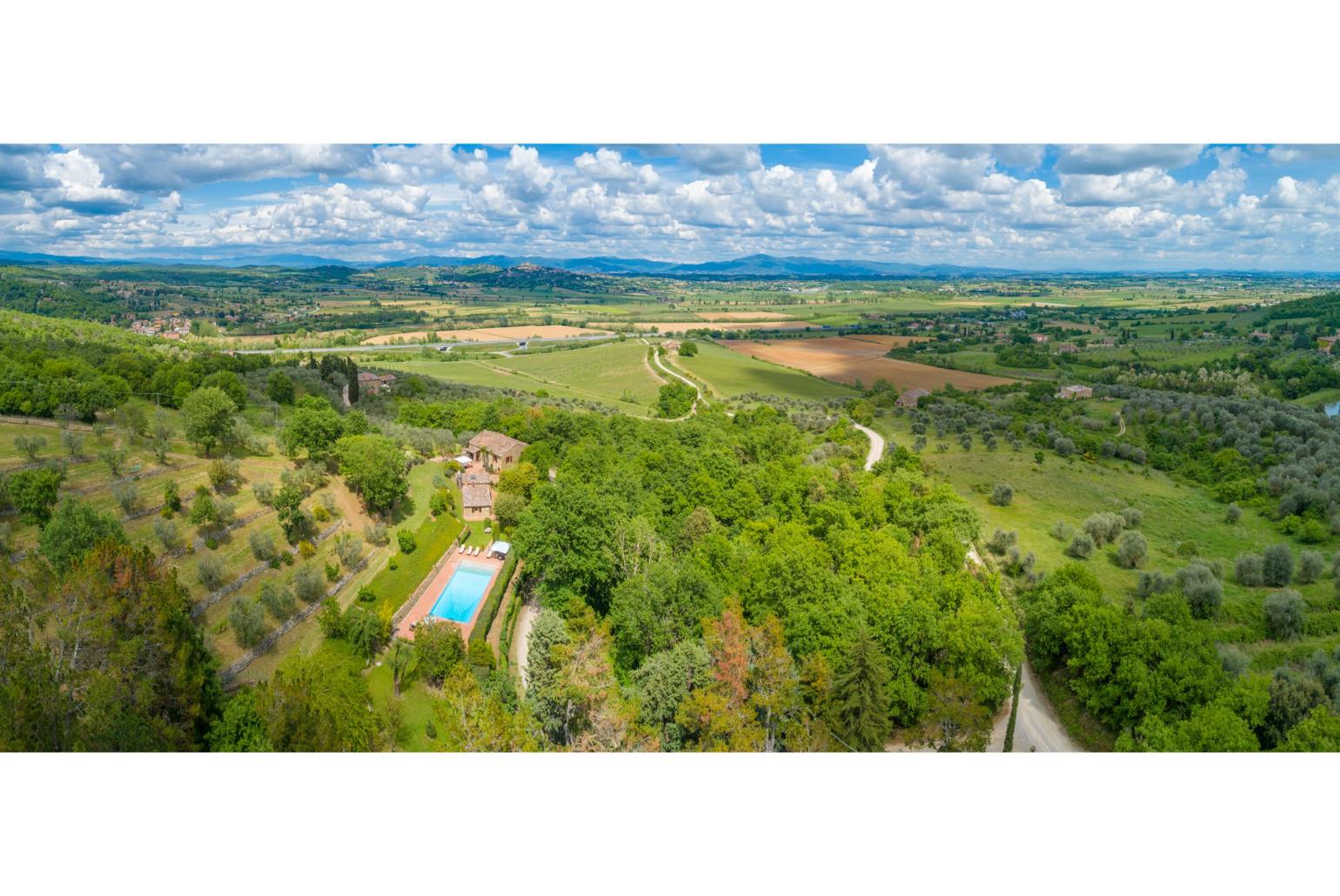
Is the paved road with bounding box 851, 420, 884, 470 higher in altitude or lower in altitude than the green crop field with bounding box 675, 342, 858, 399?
higher

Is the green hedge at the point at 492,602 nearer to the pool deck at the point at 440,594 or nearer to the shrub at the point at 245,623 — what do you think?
the pool deck at the point at 440,594

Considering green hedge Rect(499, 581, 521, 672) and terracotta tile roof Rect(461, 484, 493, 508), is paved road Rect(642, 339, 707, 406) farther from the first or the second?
green hedge Rect(499, 581, 521, 672)

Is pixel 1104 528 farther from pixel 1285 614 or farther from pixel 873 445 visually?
pixel 873 445

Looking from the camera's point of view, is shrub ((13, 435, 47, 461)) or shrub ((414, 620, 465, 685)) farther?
shrub ((13, 435, 47, 461))

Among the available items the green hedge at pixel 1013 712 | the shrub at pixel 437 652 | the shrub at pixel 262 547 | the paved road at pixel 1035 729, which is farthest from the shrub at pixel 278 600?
the green hedge at pixel 1013 712

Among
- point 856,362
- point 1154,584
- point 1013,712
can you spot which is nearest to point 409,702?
point 1013,712

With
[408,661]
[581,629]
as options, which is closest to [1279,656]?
[581,629]

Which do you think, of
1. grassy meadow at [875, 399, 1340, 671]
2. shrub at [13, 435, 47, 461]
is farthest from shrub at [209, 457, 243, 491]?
grassy meadow at [875, 399, 1340, 671]
